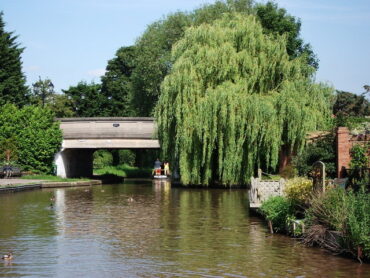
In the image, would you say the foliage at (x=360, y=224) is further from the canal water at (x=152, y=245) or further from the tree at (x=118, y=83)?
the tree at (x=118, y=83)

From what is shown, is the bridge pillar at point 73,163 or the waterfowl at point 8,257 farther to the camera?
the bridge pillar at point 73,163

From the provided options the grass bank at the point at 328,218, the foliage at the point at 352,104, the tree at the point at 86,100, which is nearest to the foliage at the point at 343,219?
the grass bank at the point at 328,218

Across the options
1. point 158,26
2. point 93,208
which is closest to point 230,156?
point 93,208

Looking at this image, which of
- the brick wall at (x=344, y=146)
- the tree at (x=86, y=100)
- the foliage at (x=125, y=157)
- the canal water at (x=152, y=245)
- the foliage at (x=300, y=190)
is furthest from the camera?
the tree at (x=86, y=100)

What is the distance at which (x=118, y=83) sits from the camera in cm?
8175

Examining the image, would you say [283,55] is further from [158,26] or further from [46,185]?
[158,26]

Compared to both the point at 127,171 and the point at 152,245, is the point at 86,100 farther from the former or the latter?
the point at 152,245

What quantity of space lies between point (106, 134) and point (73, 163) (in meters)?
6.85

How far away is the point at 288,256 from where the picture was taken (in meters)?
14.2

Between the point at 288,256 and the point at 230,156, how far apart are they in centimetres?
1939

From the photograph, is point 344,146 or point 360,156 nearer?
point 360,156

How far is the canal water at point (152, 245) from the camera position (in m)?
12.7

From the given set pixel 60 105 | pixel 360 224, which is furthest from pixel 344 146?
pixel 60 105

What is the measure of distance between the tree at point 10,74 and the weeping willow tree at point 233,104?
85.0 feet
